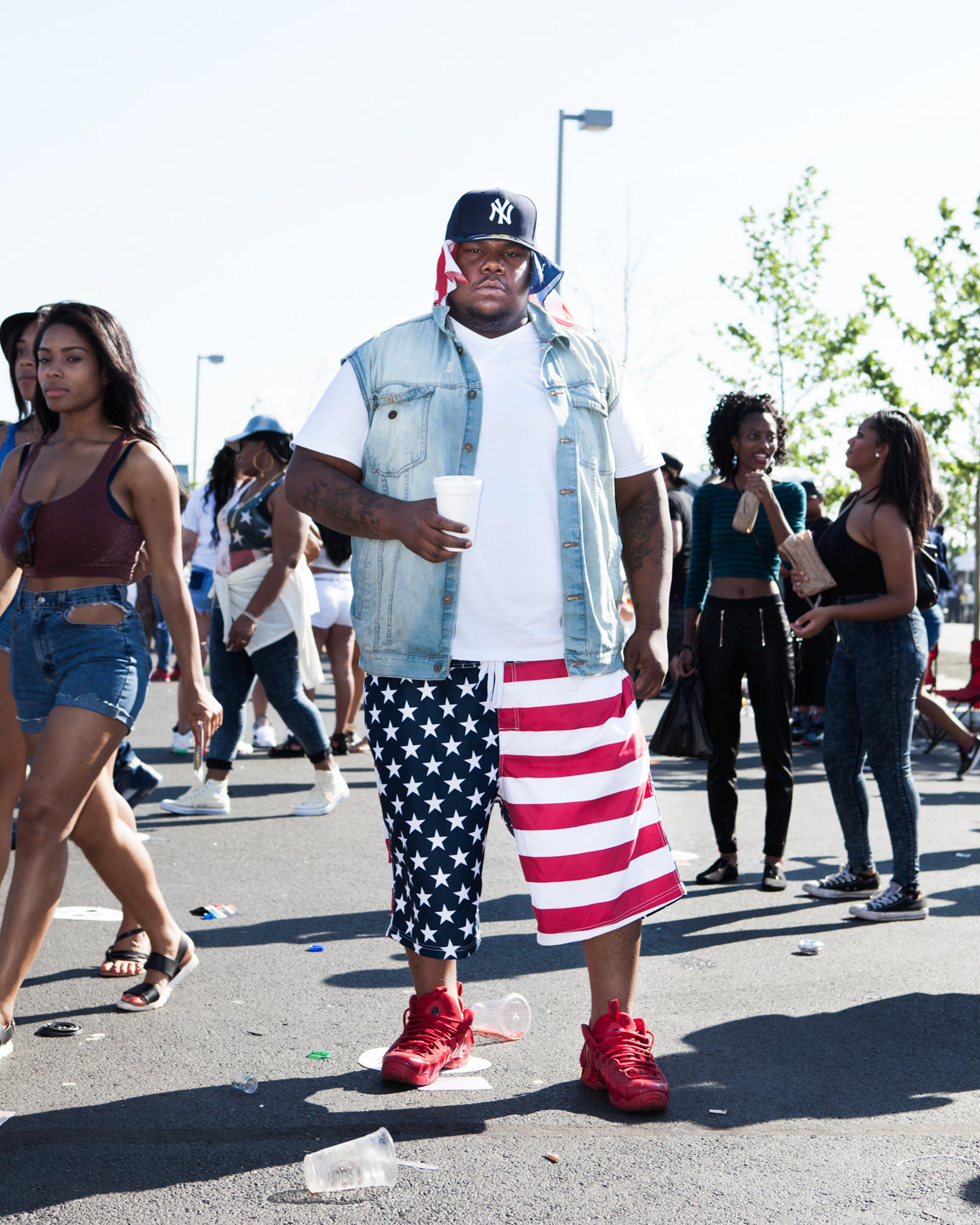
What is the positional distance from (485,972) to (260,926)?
1.08 m

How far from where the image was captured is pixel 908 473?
218 inches

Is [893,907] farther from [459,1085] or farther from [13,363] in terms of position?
[13,363]

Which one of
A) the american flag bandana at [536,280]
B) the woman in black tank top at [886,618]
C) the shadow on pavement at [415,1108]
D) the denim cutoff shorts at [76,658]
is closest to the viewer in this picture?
the shadow on pavement at [415,1108]

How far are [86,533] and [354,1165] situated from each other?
72.7 inches

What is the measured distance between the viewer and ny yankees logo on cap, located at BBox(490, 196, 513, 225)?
11.6 feet

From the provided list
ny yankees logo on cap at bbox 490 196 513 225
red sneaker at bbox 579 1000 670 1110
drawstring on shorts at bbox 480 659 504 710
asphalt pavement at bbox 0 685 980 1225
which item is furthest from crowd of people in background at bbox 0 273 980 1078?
red sneaker at bbox 579 1000 670 1110

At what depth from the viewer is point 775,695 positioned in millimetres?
6070

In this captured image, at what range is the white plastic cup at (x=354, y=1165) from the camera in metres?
2.97

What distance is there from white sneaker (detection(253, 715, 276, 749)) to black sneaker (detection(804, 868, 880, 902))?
19.0ft

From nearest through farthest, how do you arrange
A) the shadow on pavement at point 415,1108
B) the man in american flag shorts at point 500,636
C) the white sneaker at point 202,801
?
the shadow on pavement at point 415,1108 < the man in american flag shorts at point 500,636 < the white sneaker at point 202,801

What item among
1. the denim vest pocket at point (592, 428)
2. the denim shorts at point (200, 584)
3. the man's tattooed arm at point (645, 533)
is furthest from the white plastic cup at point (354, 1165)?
the denim shorts at point (200, 584)

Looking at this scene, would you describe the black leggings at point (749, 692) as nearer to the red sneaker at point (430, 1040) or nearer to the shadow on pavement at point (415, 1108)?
the shadow on pavement at point (415, 1108)

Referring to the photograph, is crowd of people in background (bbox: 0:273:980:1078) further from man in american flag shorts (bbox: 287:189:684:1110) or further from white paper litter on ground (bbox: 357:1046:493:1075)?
white paper litter on ground (bbox: 357:1046:493:1075)

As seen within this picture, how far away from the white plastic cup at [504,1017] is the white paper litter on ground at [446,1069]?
0.23 metres
